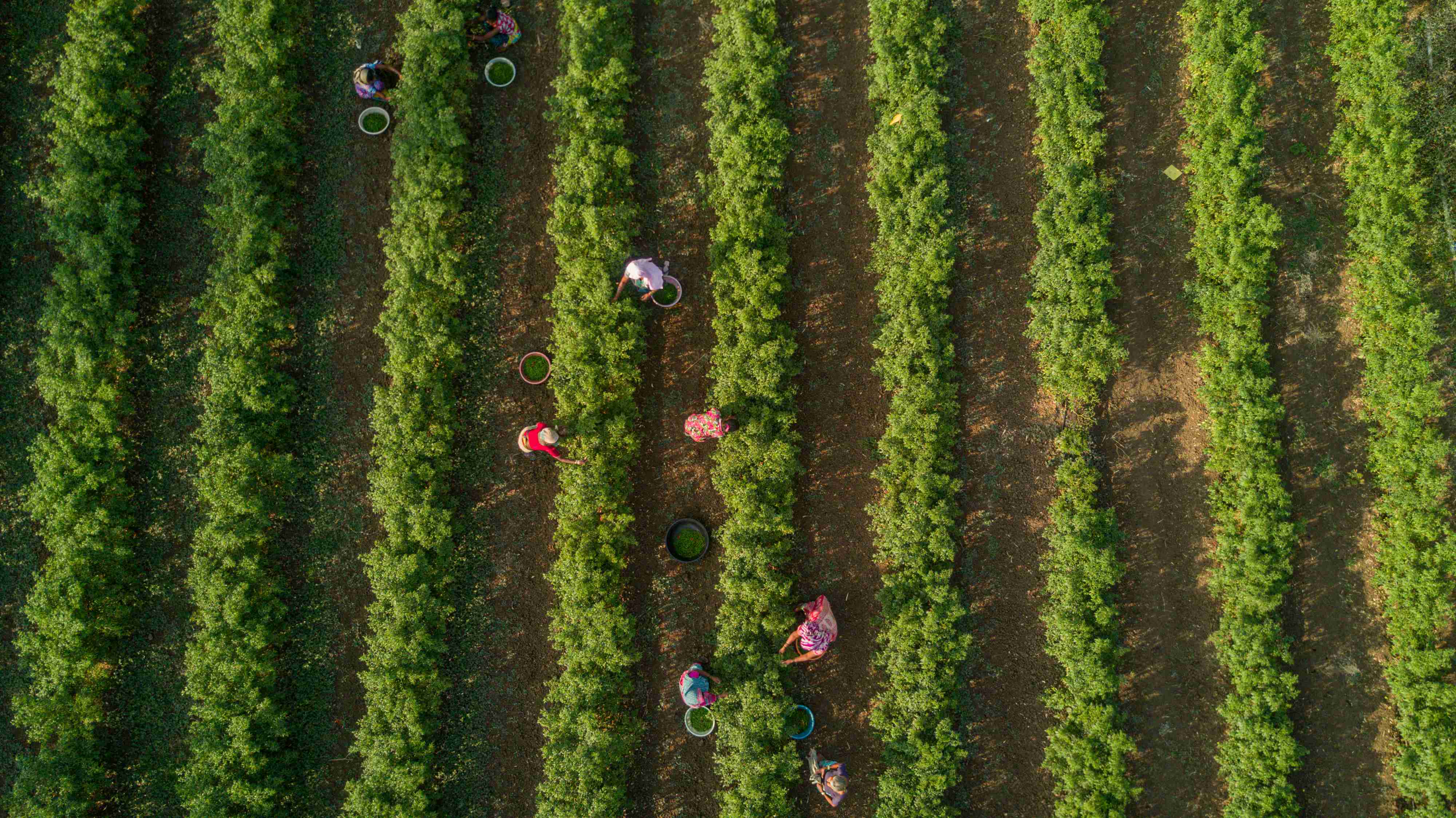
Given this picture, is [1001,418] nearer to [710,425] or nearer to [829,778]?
[710,425]

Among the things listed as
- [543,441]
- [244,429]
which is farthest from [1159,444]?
[244,429]

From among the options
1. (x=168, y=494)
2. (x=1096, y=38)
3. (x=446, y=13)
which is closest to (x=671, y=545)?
(x=168, y=494)

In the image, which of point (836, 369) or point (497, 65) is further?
point (497, 65)

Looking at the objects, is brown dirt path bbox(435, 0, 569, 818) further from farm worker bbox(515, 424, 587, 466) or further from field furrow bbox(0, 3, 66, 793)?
field furrow bbox(0, 3, 66, 793)

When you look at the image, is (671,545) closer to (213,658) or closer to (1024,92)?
(213,658)

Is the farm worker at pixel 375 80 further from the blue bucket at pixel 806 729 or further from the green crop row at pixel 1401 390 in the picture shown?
the green crop row at pixel 1401 390

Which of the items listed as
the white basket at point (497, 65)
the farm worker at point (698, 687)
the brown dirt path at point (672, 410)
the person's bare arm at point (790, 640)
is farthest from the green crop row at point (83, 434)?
the person's bare arm at point (790, 640)

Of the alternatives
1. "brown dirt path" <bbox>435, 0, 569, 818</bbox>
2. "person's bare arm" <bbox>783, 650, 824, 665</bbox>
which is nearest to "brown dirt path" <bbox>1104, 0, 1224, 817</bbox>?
"person's bare arm" <bbox>783, 650, 824, 665</bbox>
